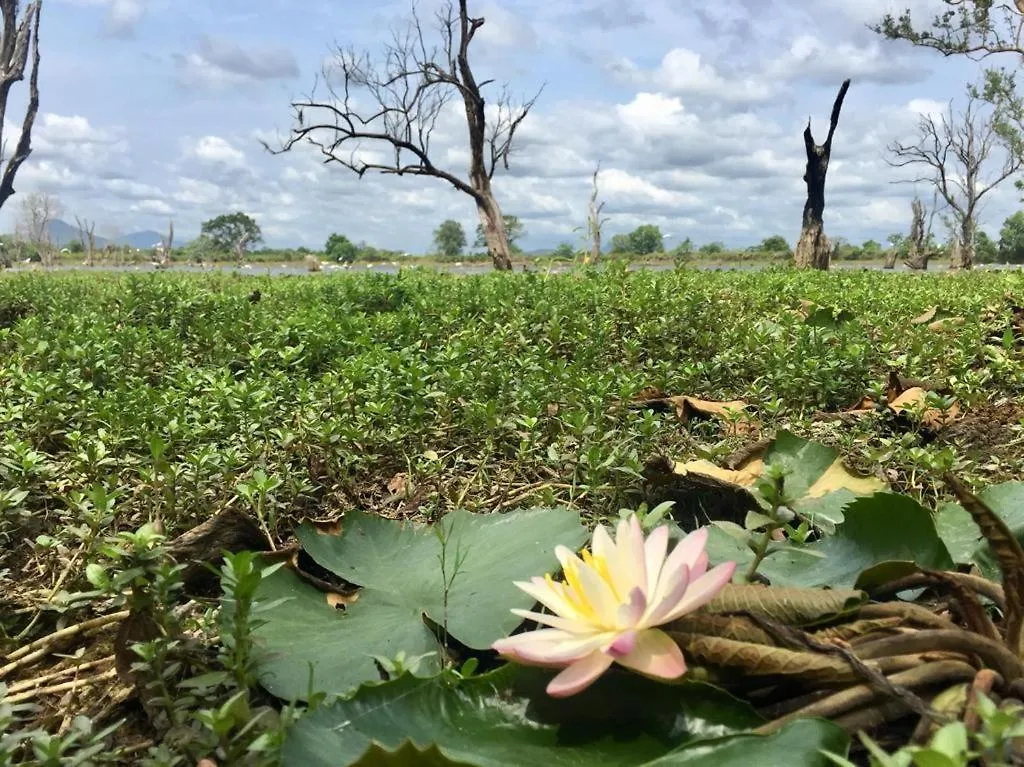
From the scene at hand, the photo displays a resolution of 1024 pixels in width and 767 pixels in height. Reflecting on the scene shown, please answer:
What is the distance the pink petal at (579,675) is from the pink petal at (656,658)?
2 cm

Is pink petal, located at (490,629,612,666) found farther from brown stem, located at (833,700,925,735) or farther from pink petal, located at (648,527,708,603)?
brown stem, located at (833,700,925,735)

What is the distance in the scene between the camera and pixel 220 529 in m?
1.32

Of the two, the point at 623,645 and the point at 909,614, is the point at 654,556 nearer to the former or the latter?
the point at 623,645

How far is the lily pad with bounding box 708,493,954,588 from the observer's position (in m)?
1.03

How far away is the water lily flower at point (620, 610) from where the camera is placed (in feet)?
2.26

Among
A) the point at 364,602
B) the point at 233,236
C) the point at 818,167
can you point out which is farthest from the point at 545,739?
the point at 233,236

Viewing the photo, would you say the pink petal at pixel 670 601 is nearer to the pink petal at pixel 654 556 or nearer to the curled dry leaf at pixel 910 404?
the pink petal at pixel 654 556

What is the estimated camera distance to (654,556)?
78cm

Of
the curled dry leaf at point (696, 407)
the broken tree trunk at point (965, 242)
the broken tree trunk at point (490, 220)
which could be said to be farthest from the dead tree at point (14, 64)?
the broken tree trunk at point (965, 242)

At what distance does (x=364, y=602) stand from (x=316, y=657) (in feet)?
0.61

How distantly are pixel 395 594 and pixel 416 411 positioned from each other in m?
1.04

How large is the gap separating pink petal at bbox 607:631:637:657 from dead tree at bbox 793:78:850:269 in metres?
12.4

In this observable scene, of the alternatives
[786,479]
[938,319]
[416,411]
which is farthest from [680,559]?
[938,319]

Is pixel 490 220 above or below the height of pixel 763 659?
above
